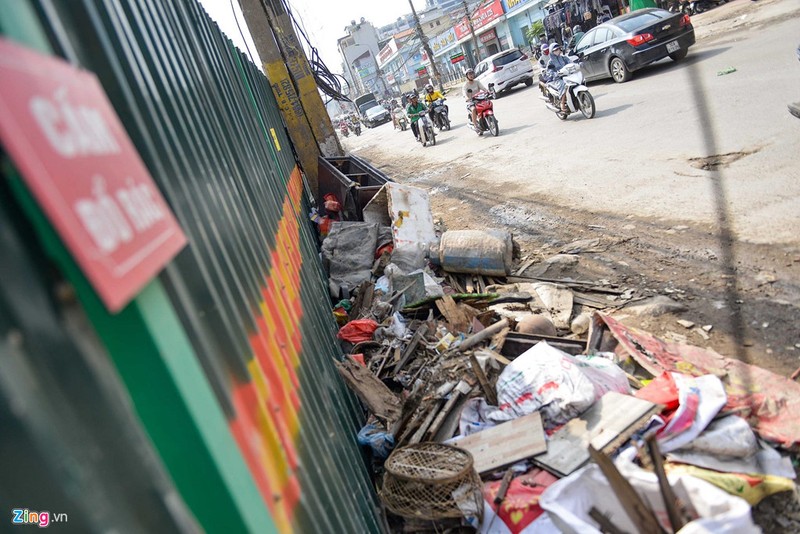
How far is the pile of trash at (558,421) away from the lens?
243cm

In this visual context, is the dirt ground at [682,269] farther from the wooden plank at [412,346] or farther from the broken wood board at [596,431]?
the wooden plank at [412,346]

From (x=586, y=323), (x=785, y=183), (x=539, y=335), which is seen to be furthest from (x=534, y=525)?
(x=785, y=183)

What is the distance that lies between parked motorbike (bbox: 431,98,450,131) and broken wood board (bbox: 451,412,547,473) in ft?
54.4

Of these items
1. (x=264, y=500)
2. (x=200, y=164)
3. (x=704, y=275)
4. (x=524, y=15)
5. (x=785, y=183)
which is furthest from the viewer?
(x=524, y=15)

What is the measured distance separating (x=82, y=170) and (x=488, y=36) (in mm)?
52526

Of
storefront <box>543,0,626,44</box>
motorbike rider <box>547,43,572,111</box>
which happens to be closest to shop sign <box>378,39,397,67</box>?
storefront <box>543,0,626,44</box>

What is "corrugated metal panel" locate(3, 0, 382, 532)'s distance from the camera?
1.42 meters

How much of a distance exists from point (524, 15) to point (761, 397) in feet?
147

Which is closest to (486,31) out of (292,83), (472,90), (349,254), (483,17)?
(483,17)

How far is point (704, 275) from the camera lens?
15.2 feet

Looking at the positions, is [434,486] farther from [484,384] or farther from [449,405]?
[484,384]

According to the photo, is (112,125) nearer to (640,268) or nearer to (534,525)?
(534,525)

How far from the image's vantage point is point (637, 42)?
45.4 ft

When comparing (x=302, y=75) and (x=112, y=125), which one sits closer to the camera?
(x=112, y=125)
